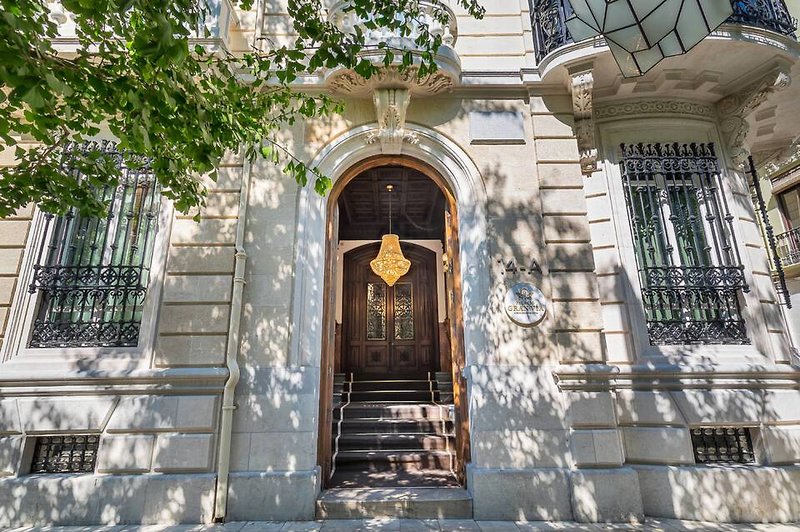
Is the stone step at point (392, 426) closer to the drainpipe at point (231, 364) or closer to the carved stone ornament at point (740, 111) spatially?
the drainpipe at point (231, 364)

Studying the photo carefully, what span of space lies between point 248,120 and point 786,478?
286 inches

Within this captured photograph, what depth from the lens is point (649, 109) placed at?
6133mm

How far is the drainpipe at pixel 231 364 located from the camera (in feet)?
14.8

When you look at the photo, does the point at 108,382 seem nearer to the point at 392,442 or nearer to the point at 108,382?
the point at 108,382

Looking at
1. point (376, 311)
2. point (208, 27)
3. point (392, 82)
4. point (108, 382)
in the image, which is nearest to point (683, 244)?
point (392, 82)

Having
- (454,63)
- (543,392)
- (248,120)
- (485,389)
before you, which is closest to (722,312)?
(543,392)

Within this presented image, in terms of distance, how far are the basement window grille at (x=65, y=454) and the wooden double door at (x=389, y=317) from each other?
599 cm

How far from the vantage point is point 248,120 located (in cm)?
418

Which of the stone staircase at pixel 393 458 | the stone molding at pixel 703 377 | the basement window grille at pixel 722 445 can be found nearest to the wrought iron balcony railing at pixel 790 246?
the stone molding at pixel 703 377

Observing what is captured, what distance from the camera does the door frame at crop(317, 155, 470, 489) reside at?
17.1 feet

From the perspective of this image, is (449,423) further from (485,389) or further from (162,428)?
(162,428)

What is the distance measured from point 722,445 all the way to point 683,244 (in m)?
2.64

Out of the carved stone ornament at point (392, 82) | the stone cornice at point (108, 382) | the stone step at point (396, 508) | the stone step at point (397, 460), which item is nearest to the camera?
the stone step at point (396, 508)

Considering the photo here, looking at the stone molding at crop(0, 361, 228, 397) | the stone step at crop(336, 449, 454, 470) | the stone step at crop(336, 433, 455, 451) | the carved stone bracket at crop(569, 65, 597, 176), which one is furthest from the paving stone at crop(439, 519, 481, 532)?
the carved stone bracket at crop(569, 65, 597, 176)
